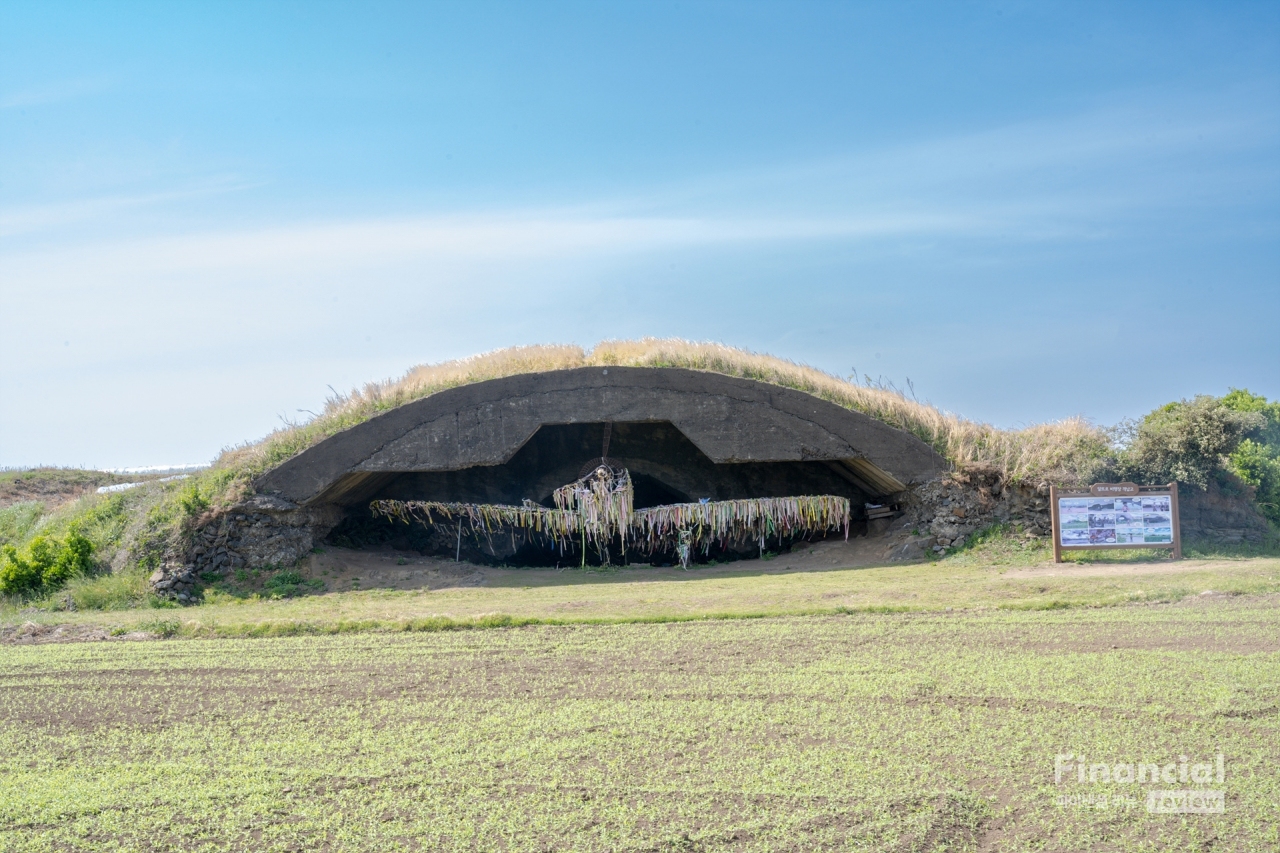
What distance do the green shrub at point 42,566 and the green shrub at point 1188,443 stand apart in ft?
55.1

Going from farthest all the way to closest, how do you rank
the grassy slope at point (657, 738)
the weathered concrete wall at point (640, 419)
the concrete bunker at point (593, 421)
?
the weathered concrete wall at point (640, 419) < the concrete bunker at point (593, 421) < the grassy slope at point (657, 738)

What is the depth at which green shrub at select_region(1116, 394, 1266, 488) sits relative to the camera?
1573cm

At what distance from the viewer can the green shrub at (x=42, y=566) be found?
15.1m

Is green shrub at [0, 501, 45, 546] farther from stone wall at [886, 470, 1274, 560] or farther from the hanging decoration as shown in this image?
stone wall at [886, 470, 1274, 560]

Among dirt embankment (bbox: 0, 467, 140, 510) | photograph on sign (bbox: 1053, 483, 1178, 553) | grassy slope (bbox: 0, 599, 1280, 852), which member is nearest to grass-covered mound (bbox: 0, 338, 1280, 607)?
photograph on sign (bbox: 1053, 483, 1178, 553)

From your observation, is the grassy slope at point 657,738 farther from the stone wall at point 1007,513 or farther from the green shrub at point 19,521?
the green shrub at point 19,521

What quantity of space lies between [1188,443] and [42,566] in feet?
59.8

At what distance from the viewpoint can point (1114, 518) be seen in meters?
14.3

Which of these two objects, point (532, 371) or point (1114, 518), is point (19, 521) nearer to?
point (532, 371)

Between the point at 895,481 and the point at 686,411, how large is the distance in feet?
12.2

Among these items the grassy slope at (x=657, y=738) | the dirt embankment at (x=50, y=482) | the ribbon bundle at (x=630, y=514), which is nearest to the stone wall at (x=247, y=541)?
the ribbon bundle at (x=630, y=514)

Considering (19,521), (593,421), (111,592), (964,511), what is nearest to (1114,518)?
(964,511)

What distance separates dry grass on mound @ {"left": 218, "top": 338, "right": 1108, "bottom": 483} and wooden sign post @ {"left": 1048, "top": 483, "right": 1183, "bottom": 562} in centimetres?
160

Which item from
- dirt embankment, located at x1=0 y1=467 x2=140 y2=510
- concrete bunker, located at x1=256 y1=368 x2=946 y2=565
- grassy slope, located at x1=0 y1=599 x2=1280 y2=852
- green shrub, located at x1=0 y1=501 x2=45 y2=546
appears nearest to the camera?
grassy slope, located at x1=0 y1=599 x2=1280 y2=852
